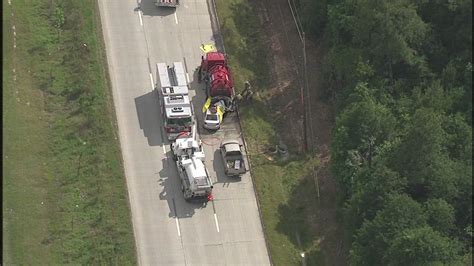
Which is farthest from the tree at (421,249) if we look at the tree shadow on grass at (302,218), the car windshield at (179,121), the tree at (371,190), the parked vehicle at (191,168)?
the car windshield at (179,121)

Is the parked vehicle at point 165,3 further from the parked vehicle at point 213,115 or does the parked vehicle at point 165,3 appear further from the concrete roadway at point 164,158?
the parked vehicle at point 213,115

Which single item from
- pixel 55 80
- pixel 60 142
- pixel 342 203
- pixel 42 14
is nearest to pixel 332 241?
pixel 342 203

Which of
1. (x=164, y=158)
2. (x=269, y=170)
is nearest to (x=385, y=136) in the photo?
(x=269, y=170)

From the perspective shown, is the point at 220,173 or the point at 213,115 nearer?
the point at 220,173

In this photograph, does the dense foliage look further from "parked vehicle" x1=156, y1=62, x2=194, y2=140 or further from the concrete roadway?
"parked vehicle" x1=156, y1=62, x2=194, y2=140

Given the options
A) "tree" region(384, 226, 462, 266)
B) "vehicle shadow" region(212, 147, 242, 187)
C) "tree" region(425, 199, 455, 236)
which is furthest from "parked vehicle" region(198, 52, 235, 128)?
"tree" region(384, 226, 462, 266)

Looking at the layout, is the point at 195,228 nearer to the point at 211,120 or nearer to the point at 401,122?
the point at 211,120
